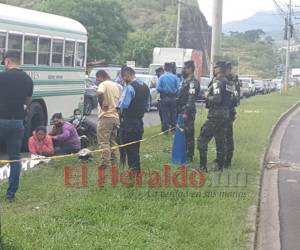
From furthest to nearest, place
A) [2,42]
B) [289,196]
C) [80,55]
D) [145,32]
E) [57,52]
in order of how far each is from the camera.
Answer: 1. [145,32]
2. [80,55]
3. [57,52]
4. [2,42]
5. [289,196]

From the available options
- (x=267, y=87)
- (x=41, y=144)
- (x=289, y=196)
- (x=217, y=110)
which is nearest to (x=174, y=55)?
(x=267, y=87)

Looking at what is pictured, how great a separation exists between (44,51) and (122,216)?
6943mm

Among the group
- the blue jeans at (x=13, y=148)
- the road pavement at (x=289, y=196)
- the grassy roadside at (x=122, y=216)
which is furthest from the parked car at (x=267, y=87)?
the blue jeans at (x=13, y=148)

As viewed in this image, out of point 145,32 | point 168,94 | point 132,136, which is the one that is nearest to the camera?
point 132,136

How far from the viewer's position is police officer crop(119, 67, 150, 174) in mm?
8180

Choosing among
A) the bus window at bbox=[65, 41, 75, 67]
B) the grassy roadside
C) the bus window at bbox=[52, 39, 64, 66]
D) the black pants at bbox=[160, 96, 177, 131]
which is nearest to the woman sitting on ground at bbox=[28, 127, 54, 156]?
the grassy roadside

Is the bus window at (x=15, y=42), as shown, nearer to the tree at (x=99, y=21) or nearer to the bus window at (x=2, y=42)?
the bus window at (x=2, y=42)

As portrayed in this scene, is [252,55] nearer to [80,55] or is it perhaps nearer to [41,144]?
[80,55]

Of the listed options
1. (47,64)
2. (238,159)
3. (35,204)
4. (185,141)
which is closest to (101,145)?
(185,141)

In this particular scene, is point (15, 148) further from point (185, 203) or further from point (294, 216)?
point (294, 216)

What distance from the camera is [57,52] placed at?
13250 mm

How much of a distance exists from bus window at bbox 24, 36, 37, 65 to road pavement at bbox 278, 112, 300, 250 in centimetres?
530

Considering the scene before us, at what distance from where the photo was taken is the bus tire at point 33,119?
12.2 meters

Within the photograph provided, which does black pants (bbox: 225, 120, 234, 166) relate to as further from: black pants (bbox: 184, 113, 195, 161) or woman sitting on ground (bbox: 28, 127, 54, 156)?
woman sitting on ground (bbox: 28, 127, 54, 156)
